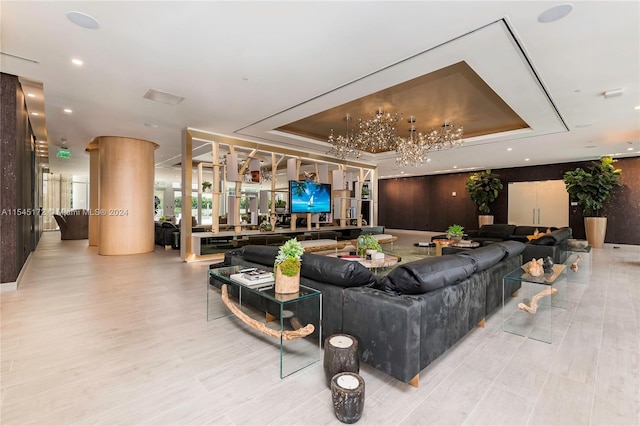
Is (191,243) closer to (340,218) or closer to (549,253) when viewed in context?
(340,218)

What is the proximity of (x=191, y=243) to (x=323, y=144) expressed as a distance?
168 inches

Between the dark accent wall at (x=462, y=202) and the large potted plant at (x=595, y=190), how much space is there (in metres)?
0.43

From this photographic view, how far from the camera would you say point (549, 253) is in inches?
207

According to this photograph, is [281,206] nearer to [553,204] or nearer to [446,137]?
[446,137]

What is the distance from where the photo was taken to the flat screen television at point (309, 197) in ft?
27.3

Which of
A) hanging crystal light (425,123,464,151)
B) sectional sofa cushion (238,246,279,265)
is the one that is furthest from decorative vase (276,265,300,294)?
hanging crystal light (425,123,464,151)

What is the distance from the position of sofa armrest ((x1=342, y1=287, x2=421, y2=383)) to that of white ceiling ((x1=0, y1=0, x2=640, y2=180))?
246cm

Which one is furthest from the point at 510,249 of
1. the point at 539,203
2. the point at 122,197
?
the point at 539,203

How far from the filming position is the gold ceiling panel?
15.1 ft

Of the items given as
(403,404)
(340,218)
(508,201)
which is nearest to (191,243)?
(340,218)

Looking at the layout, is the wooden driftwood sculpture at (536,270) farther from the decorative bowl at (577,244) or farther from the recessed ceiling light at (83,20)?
the recessed ceiling light at (83,20)

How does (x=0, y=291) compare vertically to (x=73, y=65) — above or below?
below

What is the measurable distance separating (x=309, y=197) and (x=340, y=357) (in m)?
6.84

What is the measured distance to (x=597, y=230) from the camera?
369 inches
